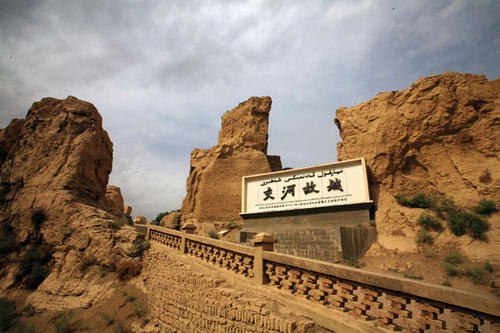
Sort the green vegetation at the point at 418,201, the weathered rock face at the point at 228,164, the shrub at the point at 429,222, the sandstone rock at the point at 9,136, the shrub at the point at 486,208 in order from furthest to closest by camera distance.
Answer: the weathered rock face at the point at 228,164 < the sandstone rock at the point at 9,136 < the green vegetation at the point at 418,201 < the shrub at the point at 429,222 < the shrub at the point at 486,208

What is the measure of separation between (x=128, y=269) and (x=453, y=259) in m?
9.29

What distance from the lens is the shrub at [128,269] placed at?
7996mm

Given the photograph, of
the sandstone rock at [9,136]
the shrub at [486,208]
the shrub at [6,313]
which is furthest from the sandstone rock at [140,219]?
the shrub at [486,208]

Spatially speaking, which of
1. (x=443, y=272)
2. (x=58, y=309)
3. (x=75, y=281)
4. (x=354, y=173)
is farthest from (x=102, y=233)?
(x=443, y=272)

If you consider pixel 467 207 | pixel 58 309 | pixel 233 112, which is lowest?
pixel 58 309

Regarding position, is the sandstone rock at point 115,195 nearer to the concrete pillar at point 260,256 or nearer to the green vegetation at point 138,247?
the green vegetation at point 138,247

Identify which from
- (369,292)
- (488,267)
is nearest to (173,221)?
(488,267)

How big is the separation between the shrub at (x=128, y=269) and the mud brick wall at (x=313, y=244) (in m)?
4.81

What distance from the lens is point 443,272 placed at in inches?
310

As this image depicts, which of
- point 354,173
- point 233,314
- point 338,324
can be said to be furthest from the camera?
point 354,173

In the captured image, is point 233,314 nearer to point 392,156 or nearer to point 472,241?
point 472,241

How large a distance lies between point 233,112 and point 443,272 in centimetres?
1426

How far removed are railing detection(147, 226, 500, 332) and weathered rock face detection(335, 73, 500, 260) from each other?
6.70 metres

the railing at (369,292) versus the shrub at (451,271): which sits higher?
the railing at (369,292)
